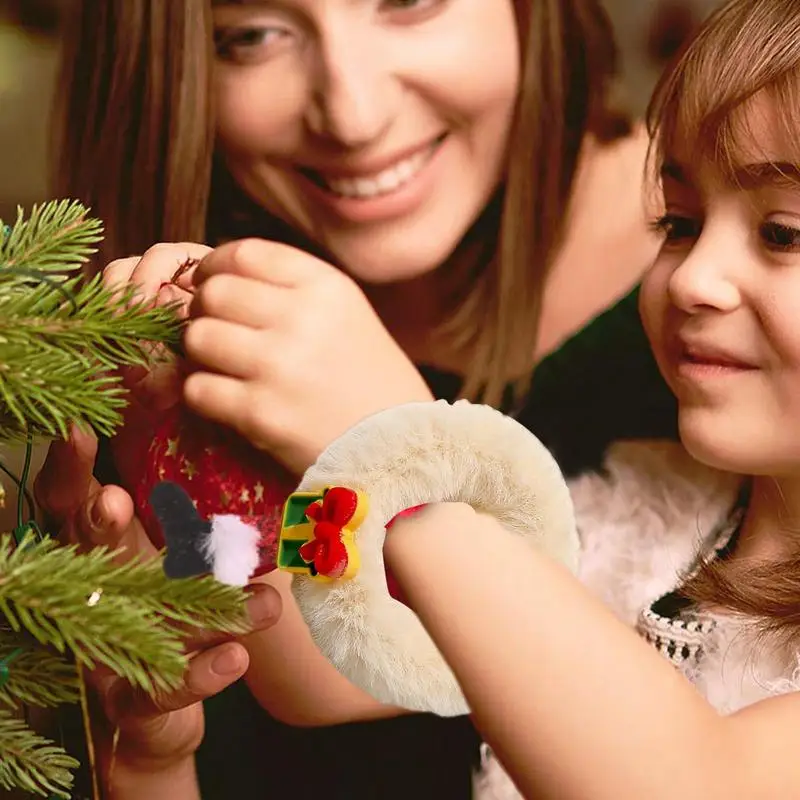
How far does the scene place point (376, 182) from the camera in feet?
2.34

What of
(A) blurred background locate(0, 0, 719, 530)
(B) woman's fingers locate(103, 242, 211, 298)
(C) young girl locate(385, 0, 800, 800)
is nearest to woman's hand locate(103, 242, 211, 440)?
(B) woman's fingers locate(103, 242, 211, 298)

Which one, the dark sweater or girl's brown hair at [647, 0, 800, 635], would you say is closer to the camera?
girl's brown hair at [647, 0, 800, 635]

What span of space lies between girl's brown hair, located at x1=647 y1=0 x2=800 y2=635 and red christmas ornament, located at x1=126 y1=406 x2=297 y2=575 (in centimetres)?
30

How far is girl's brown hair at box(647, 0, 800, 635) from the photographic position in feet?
1.99

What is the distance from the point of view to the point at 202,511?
585mm

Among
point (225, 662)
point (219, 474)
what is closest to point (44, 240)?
point (219, 474)

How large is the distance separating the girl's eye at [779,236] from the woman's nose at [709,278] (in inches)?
0.8

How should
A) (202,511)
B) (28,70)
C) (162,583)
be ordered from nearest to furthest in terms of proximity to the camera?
(162,583) → (202,511) → (28,70)

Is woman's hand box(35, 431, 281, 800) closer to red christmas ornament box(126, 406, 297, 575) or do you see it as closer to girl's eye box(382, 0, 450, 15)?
red christmas ornament box(126, 406, 297, 575)

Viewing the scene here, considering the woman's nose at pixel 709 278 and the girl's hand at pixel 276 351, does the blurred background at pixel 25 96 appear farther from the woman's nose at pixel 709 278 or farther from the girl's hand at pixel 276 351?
the woman's nose at pixel 709 278

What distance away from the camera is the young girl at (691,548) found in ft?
1.50

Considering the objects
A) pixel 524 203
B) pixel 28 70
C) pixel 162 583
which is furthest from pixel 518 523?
pixel 28 70

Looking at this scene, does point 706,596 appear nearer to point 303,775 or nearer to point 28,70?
point 303,775

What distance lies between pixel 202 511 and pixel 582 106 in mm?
429
